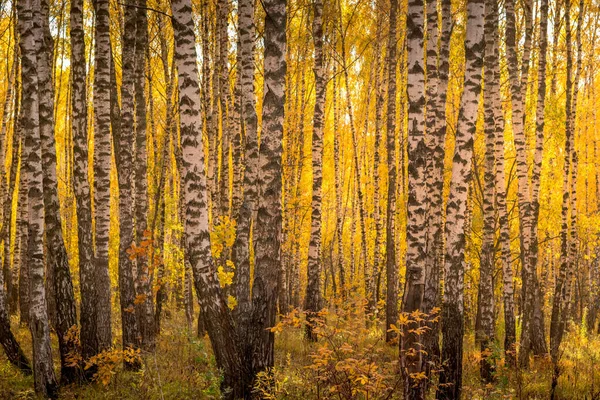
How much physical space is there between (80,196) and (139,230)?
2.34 m

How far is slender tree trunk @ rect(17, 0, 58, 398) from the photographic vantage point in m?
6.34

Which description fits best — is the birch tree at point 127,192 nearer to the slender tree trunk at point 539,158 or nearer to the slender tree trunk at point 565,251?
the slender tree trunk at point 565,251

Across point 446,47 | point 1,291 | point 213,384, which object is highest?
point 446,47

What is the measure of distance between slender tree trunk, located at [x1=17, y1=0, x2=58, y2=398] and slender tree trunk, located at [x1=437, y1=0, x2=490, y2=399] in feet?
17.3

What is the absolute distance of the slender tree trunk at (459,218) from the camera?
6.68 m

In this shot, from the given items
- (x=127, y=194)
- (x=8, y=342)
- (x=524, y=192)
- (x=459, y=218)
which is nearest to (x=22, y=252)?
(x=8, y=342)

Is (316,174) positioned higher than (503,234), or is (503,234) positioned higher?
(316,174)

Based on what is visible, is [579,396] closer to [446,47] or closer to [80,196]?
[446,47]

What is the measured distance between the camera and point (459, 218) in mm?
6852

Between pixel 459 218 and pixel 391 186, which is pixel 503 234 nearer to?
pixel 391 186

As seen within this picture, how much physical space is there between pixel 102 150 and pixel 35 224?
Result: 63.7 inches

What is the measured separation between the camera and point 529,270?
10672 millimetres

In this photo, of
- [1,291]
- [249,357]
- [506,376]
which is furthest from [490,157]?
[1,291]

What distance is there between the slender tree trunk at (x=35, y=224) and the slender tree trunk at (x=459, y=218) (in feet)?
17.3
